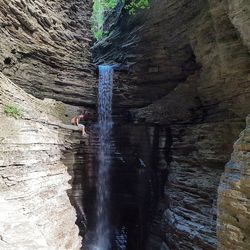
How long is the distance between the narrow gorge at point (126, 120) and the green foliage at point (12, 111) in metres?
0.04

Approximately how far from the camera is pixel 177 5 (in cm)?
1381

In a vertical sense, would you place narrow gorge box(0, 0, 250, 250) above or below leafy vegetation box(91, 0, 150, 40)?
below

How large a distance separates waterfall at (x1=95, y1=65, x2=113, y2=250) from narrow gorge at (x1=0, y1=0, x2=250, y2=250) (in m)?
0.05

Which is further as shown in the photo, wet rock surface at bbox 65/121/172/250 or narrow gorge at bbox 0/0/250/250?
wet rock surface at bbox 65/121/172/250

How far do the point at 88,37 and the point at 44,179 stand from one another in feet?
30.7

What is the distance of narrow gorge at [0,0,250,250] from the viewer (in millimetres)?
9219

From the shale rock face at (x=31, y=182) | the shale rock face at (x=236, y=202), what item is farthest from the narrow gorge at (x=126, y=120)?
the shale rock face at (x=236, y=202)

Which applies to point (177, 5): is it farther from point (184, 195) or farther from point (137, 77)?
point (184, 195)

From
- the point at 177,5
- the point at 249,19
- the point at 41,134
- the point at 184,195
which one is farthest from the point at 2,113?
the point at 177,5

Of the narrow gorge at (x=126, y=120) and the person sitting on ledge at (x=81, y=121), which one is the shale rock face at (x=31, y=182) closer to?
the narrow gorge at (x=126, y=120)

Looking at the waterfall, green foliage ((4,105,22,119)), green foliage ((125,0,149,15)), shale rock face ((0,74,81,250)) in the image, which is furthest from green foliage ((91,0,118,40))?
green foliage ((4,105,22,119))

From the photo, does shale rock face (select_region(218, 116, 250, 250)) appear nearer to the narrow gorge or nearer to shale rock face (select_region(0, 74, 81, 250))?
the narrow gorge

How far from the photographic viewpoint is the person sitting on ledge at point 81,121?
1339 centimetres

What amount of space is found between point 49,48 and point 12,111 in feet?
17.1
